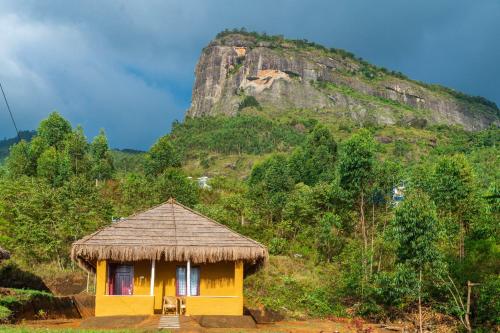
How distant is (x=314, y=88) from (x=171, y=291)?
113523 mm

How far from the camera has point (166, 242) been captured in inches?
664

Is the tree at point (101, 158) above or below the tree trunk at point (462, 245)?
above

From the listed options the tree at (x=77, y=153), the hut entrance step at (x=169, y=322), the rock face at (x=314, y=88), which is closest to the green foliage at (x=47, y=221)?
the hut entrance step at (x=169, y=322)

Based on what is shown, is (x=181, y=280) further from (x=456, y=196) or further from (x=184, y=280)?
(x=456, y=196)

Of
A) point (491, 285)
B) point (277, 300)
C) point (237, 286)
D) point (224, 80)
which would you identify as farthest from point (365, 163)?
point (224, 80)

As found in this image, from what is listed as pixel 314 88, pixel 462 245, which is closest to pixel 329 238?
pixel 462 245

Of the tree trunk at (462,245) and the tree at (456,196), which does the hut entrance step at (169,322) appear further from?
the tree at (456,196)

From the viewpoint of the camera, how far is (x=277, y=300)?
2375 centimetres

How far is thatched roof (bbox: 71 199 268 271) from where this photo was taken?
16469 millimetres

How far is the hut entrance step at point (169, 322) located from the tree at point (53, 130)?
115 feet

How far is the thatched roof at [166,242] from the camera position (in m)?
16.5

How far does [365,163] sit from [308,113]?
8436 cm

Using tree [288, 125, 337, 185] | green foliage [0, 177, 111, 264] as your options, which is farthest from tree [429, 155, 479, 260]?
tree [288, 125, 337, 185]

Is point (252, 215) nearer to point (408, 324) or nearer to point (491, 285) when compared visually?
point (408, 324)
